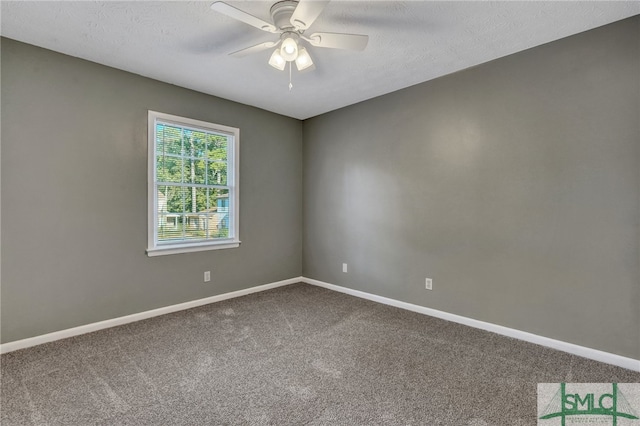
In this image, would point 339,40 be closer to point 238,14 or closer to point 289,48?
point 289,48

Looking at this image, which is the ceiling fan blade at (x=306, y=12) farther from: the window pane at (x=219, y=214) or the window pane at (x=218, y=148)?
the window pane at (x=219, y=214)

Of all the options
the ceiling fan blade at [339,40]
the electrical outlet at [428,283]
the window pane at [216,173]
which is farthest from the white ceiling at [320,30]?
the electrical outlet at [428,283]

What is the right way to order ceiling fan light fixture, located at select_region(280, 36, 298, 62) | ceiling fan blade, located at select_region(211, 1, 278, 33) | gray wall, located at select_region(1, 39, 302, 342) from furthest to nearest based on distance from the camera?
gray wall, located at select_region(1, 39, 302, 342), ceiling fan light fixture, located at select_region(280, 36, 298, 62), ceiling fan blade, located at select_region(211, 1, 278, 33)

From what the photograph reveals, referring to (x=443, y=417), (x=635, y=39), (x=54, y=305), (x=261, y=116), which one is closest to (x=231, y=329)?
(x=54, y=305)

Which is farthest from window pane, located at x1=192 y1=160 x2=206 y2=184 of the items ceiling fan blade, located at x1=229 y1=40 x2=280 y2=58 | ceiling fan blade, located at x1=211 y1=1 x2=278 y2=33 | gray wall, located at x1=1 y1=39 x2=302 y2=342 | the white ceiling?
ceiling fan blade, located at x1=211 y1=1 x2=278 y2=33

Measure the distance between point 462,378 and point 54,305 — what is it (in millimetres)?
3416

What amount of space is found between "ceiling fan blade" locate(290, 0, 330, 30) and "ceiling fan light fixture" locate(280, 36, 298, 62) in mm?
123

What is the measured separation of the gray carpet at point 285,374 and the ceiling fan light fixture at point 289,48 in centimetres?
224

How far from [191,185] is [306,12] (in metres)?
2.47

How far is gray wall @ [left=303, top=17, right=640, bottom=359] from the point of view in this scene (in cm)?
232

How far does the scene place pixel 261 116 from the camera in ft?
14.1

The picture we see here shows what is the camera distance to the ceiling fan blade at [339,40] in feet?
6.55

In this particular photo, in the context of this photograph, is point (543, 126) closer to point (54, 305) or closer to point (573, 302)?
point (573, 302)

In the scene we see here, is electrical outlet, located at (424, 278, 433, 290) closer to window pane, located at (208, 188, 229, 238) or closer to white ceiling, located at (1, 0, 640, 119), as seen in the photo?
white ceiling, located at (1, 0, 640, 119)
